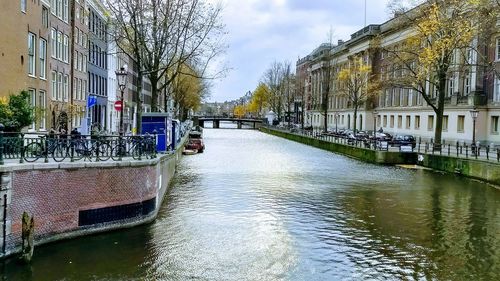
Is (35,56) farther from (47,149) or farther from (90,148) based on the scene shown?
(47,149)

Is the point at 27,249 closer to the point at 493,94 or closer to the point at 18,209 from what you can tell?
the point at 18,209

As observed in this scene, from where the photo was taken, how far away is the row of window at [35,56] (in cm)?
3366

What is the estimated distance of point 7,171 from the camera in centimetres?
1441

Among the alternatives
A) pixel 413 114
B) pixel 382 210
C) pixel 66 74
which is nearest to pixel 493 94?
pixel 413 114

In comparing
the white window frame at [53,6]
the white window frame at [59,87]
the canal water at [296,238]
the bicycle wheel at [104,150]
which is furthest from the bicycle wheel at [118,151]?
the white window frame at [59,87]

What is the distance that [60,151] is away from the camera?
17359 millimetres

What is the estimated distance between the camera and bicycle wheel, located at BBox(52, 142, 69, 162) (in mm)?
17156

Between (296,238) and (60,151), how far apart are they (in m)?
8.34

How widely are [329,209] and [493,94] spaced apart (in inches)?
1477

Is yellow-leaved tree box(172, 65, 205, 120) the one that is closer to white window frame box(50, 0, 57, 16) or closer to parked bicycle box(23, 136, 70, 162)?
white window frame box(50, 0, 57, 16)

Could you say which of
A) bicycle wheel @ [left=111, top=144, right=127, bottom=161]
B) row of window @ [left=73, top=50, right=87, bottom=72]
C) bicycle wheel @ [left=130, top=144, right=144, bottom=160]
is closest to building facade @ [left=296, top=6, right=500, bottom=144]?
bicycle wheel @ [left=130, top=144, right=144, bottom=160]

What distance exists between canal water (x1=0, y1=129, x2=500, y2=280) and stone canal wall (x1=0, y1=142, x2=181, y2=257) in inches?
20.4

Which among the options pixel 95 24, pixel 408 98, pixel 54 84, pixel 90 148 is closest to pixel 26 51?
pixel 54 84

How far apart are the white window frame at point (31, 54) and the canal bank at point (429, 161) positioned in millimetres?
28682
